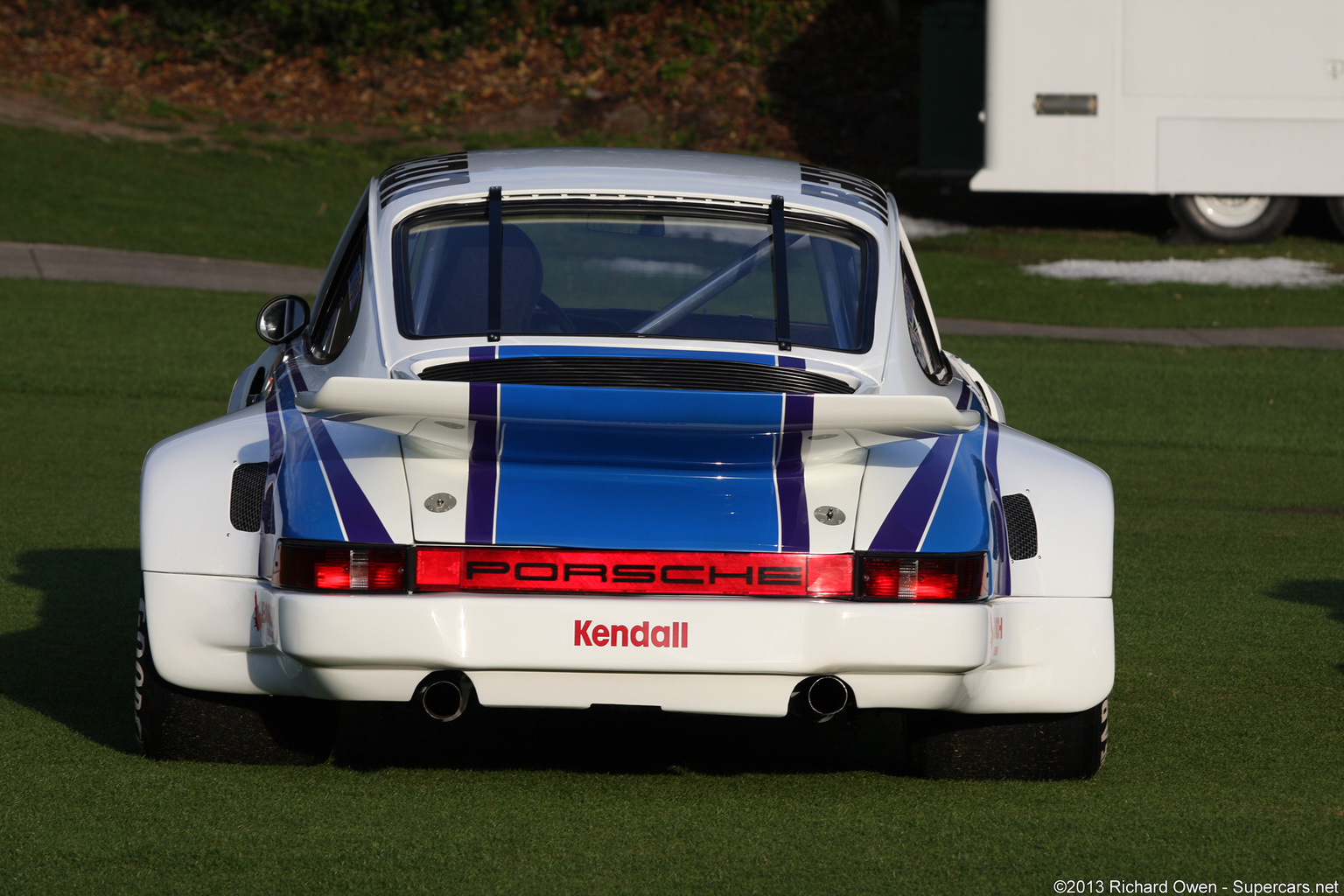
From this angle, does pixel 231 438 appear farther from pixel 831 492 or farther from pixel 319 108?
pixel 319 108

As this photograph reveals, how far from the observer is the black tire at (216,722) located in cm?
428

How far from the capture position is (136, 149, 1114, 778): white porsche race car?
3812 millimetres

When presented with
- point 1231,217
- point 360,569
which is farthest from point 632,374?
point 1231,217

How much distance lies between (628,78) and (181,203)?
28.3ft

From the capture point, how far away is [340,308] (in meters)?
5.18

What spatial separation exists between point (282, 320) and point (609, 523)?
2.08 meters

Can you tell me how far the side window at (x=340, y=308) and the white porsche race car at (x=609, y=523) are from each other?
0.09 metres

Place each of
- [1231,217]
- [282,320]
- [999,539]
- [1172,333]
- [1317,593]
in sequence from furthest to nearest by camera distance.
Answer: [1231,217] < [1172,333] < [1317,593] < [282,320] < [999,539]

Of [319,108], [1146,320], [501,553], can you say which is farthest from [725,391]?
[319,108]

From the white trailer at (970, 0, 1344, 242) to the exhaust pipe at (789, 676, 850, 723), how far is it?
15.3 meters

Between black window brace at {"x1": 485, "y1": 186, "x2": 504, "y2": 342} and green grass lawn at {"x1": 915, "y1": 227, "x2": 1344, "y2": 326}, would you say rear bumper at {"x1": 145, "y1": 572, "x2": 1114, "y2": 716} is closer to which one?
black window brace at {"x1": 485, "y1": 186, "x2": 504, "y2": 342}

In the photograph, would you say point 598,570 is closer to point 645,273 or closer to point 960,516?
point 960,516

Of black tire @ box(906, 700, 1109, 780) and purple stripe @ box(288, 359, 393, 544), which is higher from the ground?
purple stripe @ box(288, 359, 393, 544)

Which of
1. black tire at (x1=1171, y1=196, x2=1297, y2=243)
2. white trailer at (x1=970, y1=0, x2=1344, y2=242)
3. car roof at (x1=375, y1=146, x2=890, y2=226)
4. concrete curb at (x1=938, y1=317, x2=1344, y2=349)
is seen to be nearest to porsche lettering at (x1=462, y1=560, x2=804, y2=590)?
car roof at (x1=375, y1=146, x2=890, y2=226)
